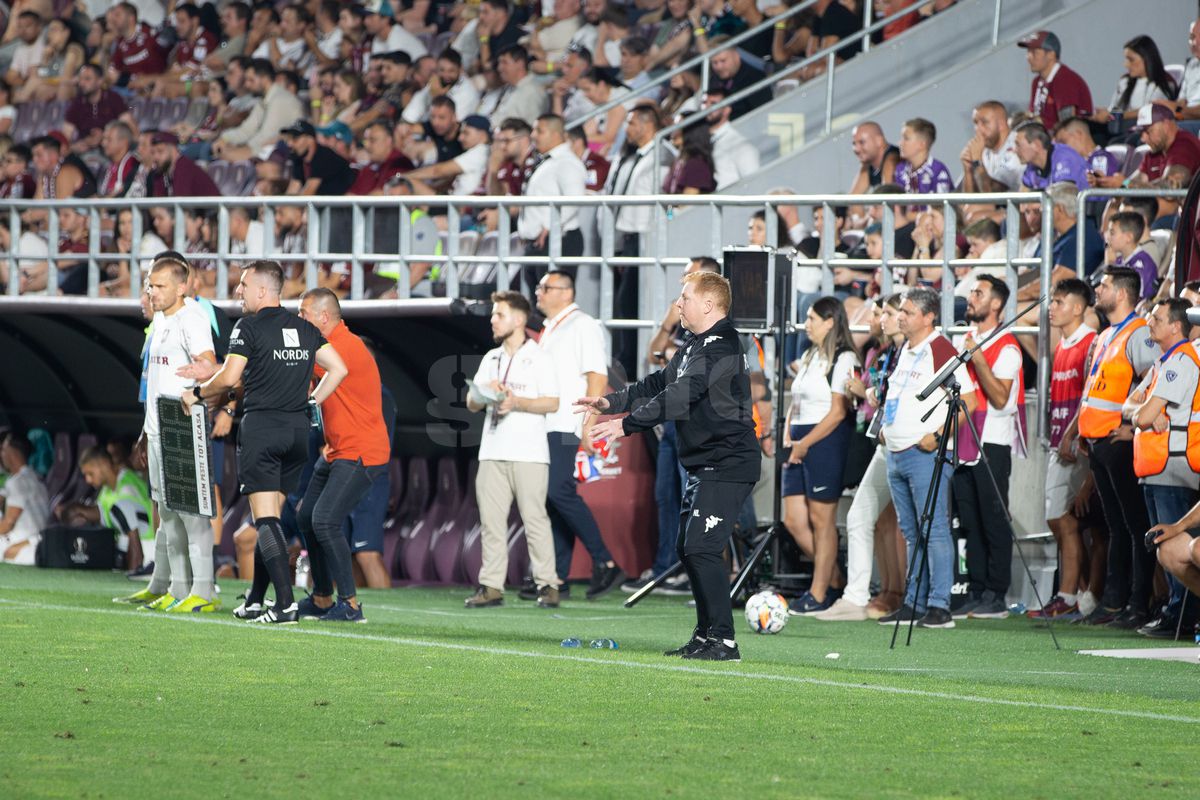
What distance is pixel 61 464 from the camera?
719 inches

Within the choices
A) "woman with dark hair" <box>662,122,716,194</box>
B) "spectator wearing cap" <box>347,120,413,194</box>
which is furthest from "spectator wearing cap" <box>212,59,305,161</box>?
"woman with dark hair" <box>662,122,716,194</box>

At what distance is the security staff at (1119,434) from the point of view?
464 inches

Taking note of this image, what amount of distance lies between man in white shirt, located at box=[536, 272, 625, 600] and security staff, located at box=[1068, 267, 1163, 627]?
340 cm

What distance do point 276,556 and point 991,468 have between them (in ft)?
16.0

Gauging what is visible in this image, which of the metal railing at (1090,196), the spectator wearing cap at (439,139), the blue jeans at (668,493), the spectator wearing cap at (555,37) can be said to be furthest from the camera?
the spectator wearing cap at (555,37)

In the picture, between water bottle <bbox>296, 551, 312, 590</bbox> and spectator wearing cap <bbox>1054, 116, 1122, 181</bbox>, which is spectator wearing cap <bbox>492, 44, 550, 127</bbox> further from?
spectator wearing cap <bbox>1054, 116, 1122, 181</bbox>

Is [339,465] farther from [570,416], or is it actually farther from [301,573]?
[301,573]

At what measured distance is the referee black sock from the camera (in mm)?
11047

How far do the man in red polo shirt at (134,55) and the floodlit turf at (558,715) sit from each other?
1657cm

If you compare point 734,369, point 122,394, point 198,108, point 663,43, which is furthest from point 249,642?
point 198,108

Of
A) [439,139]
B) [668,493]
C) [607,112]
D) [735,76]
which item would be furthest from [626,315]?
[439,139]

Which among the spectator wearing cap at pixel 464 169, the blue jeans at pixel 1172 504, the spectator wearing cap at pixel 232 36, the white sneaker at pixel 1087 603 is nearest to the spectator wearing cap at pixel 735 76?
the spectator wearing cap at pixel 464 169

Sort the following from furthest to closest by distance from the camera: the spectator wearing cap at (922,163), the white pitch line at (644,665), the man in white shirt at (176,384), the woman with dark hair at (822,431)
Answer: the spectator wearing cap at (922,163)
the woman with dark hair at (822,431)
the man in white shirt at (176,384)
the white pitch line at (644,665)

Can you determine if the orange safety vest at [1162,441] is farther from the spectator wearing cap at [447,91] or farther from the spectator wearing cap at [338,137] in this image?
the spectator wearing cap at [338,137]
